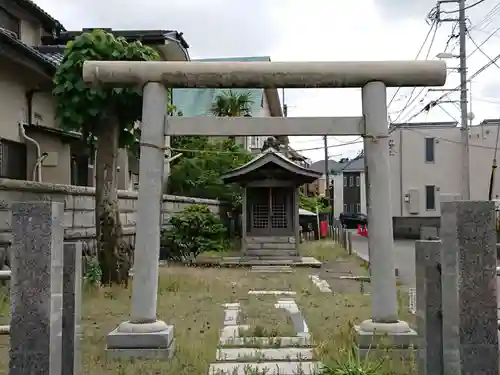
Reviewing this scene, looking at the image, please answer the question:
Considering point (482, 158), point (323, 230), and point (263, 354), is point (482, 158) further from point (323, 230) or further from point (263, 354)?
point (263, 354)

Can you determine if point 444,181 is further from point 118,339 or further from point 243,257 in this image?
point 118,339

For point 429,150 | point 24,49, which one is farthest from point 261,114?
point 24,49

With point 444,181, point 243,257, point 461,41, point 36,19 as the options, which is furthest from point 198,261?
point 444,181

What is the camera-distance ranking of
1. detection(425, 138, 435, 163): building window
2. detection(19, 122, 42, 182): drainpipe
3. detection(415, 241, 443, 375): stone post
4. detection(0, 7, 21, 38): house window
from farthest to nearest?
detection(425, 138, 435, 163): building window
detection(0, 7, 21, 38): house window
detection(19, 122, 42, 182): drainpipe
detection(415, 241, 443, 375): stone post

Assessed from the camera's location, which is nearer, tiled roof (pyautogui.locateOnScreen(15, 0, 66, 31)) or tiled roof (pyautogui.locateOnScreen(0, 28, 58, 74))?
tiled roof (pyautogui.locateOnScreen(0, 28, 58, 74))

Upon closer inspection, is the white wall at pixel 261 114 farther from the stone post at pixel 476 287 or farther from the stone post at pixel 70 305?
the stone post at pixel 476 287

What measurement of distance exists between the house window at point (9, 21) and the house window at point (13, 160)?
3.08 meters

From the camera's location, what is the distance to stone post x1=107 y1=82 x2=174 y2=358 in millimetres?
6484

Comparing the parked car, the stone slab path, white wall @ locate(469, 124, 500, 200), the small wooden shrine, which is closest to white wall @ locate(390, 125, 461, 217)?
white wall @ locate(469, 124, 500, 200)

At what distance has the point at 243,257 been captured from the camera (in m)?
19.3

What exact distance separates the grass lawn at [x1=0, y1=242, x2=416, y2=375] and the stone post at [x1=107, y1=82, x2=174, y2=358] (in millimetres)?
230

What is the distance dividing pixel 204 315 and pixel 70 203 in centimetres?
473

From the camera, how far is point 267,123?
711 centimetres

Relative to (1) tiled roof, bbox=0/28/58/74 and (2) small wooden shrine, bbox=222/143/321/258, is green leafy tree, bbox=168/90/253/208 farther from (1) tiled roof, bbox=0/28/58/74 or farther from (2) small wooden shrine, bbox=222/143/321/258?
(1) tiled roof, bbox=0/28/58/74
